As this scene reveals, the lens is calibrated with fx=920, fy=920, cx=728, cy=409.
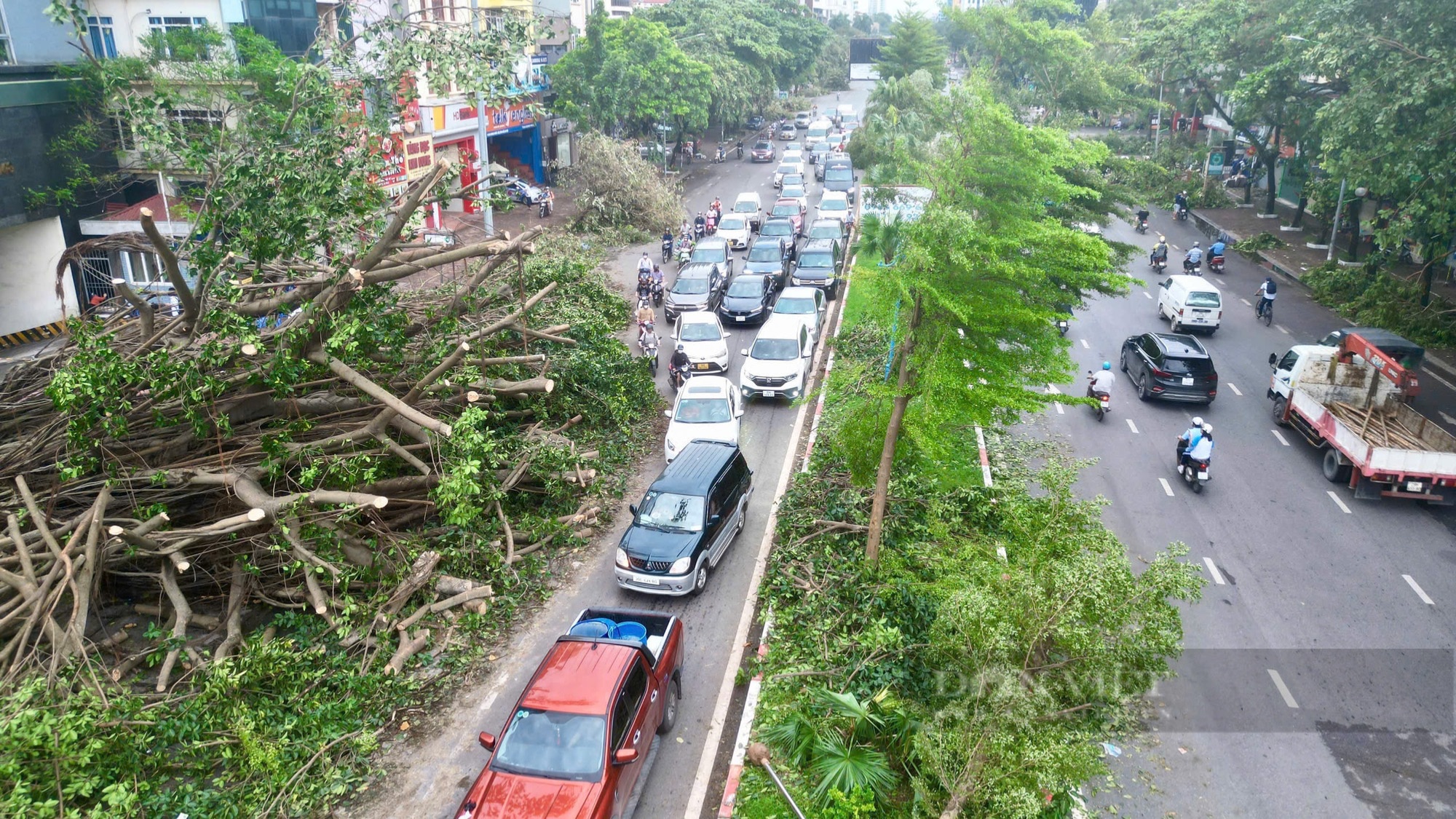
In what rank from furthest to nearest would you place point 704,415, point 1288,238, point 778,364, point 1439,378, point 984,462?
point 1288,238, point 1439,378, point 778,364, point 704,415, point 984,462

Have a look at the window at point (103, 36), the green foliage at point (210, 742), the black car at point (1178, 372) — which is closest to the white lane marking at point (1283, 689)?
the black car at point (1178, 372)

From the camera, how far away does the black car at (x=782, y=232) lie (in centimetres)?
3259

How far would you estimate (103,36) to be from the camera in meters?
30.5

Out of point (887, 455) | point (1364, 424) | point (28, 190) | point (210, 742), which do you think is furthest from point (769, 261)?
point (210, 742)

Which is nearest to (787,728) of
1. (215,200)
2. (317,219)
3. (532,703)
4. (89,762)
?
(532,703)

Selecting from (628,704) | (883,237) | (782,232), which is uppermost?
(883,237)

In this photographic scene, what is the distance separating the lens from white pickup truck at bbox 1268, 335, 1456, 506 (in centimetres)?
1583

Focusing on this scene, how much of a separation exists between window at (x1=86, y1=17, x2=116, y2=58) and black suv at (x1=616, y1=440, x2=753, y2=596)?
2819 centimetres

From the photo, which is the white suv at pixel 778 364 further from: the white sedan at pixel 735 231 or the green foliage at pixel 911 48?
the green foliage at pixel 911 48

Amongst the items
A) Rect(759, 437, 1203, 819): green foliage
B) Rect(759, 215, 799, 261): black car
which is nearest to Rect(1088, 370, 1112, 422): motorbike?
Rect(759, 437, 1203, 819): green foliage

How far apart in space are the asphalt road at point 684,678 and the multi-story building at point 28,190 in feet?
62.0

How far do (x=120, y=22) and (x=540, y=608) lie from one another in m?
29.8

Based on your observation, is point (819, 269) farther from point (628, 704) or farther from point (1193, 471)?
point (628, 704)

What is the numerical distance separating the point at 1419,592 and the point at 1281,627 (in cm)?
284
